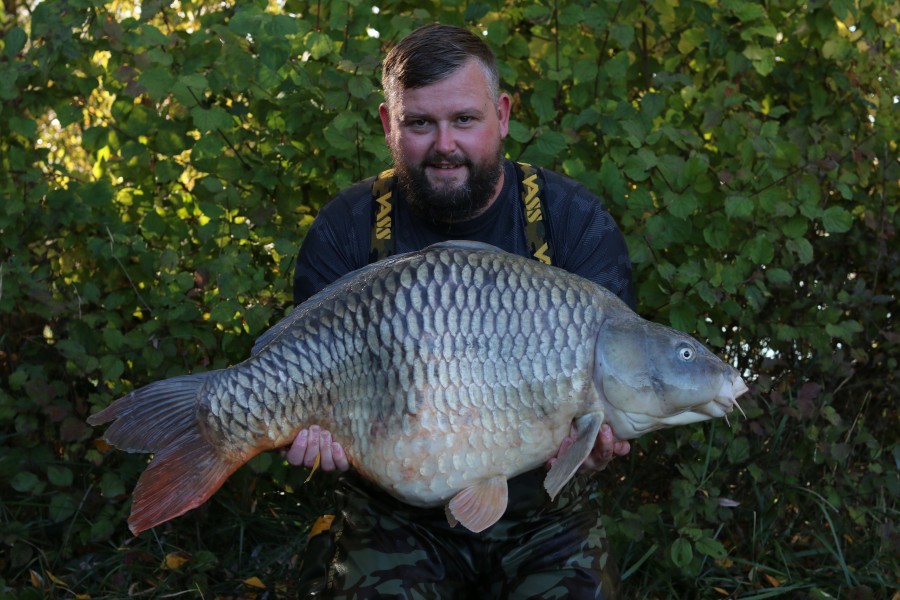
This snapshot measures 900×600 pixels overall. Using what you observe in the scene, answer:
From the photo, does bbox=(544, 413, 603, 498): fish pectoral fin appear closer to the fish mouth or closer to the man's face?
the fish mouth

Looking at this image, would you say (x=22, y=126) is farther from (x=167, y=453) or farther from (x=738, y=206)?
(x=738, y=206)

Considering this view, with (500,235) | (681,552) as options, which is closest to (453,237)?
(500,235)

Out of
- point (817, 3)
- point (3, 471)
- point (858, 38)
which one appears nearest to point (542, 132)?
point (817, 3)

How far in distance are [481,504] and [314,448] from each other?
0.24 metres

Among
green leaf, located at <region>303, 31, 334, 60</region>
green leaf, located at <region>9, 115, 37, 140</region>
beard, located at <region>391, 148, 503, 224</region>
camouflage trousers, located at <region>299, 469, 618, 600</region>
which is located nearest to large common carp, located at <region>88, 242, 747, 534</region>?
camouflage trousers, located at <region>299, 469, 618, 600</region>

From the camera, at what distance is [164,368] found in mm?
2414

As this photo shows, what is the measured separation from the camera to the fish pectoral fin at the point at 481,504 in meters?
1.56

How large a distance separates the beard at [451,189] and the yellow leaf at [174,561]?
914 millimetres

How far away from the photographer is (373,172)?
2.38m

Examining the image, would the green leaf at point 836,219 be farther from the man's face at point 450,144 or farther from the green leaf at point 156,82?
the green leaf at point 156,82

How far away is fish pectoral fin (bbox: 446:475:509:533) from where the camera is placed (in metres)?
1.56

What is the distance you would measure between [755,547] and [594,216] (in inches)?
33.5

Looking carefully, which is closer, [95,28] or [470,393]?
[470,393]

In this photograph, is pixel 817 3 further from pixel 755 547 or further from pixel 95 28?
pixel 95 28
